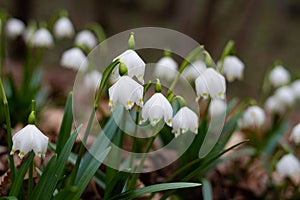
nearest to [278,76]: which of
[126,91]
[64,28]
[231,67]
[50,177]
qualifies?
[231,67]

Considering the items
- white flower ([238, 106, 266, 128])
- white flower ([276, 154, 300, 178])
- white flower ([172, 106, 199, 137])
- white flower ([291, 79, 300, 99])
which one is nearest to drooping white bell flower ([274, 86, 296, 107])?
white flower ([291, 79, 300, 99])

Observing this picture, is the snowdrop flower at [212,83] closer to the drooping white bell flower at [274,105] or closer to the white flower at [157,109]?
the white flower at [157,109]

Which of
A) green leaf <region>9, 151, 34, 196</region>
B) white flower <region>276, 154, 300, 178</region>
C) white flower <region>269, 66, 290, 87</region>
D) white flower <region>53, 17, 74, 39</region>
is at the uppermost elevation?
white flower <region>269, 66, 290, 87</region>

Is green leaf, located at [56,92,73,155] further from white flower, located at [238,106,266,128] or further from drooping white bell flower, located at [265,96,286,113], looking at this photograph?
drooping white bell flower, located at [265,96,286,113]

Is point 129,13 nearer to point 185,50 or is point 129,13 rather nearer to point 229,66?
point 185,50

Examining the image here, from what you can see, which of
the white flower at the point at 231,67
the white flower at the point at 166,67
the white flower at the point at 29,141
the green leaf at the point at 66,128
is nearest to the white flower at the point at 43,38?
the white flower at the point at 166,67

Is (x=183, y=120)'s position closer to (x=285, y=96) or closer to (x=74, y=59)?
(x=74, y=59)

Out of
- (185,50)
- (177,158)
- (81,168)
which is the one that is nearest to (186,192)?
(177,158)
